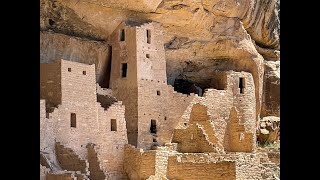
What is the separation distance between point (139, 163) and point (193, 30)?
5.92 meters

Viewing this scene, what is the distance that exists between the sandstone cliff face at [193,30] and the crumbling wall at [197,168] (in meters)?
4.68

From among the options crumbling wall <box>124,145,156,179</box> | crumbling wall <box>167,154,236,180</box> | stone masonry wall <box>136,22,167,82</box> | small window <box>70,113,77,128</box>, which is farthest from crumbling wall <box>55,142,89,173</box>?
stone masonry wall <box>136,22,167,82</box>

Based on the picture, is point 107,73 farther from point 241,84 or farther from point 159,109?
point 241,84

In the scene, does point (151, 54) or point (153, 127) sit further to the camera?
point (151, 54)

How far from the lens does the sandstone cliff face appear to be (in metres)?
18.2

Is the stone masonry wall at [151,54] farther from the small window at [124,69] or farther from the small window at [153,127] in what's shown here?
the small window at [153,127]

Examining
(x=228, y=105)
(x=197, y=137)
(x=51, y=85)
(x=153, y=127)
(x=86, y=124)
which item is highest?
(x=51, y=85)

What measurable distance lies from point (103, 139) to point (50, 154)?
92.7 inches

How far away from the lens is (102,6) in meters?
18.4

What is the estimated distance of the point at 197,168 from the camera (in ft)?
52.2

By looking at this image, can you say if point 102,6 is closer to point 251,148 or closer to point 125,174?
point 125,174

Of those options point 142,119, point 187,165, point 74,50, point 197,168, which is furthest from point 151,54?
point 197,168

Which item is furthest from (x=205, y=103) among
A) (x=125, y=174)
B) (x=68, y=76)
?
(x=68, y=76)
